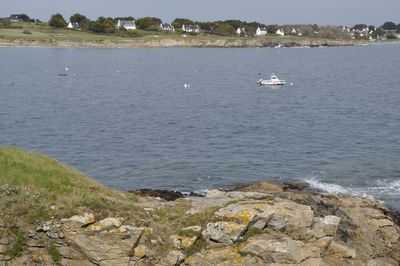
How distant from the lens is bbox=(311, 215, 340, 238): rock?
1816 cm

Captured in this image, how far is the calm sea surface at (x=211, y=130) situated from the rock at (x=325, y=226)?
1475cm

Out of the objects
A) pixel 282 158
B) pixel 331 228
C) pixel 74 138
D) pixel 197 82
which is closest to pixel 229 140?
pixel 282 158

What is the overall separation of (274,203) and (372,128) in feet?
129

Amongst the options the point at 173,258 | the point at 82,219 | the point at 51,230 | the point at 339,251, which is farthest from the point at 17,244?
the point at 339,251

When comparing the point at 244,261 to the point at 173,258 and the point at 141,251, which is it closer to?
the point at 173,258

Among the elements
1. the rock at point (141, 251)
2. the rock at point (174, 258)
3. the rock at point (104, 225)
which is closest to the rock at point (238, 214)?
the rock at point (174, 258)

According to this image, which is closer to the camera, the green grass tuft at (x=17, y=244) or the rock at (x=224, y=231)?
the green grass tuft at (x=17, y=244)

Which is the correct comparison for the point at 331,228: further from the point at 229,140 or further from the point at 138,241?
the point at 229,140

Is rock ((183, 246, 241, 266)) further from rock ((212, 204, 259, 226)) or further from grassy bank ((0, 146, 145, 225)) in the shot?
grassy bank ((0, 146, 145, 225))

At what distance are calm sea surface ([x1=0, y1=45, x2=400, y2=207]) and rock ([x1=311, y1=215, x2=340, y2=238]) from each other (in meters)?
14.7

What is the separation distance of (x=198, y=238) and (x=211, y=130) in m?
37.2

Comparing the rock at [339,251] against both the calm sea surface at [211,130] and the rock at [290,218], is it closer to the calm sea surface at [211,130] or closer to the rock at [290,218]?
the rock at [290,218]

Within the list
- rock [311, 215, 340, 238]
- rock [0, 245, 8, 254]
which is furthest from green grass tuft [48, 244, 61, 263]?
rock [311, 215, 340, 238]

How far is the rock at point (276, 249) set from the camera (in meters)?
16.6
